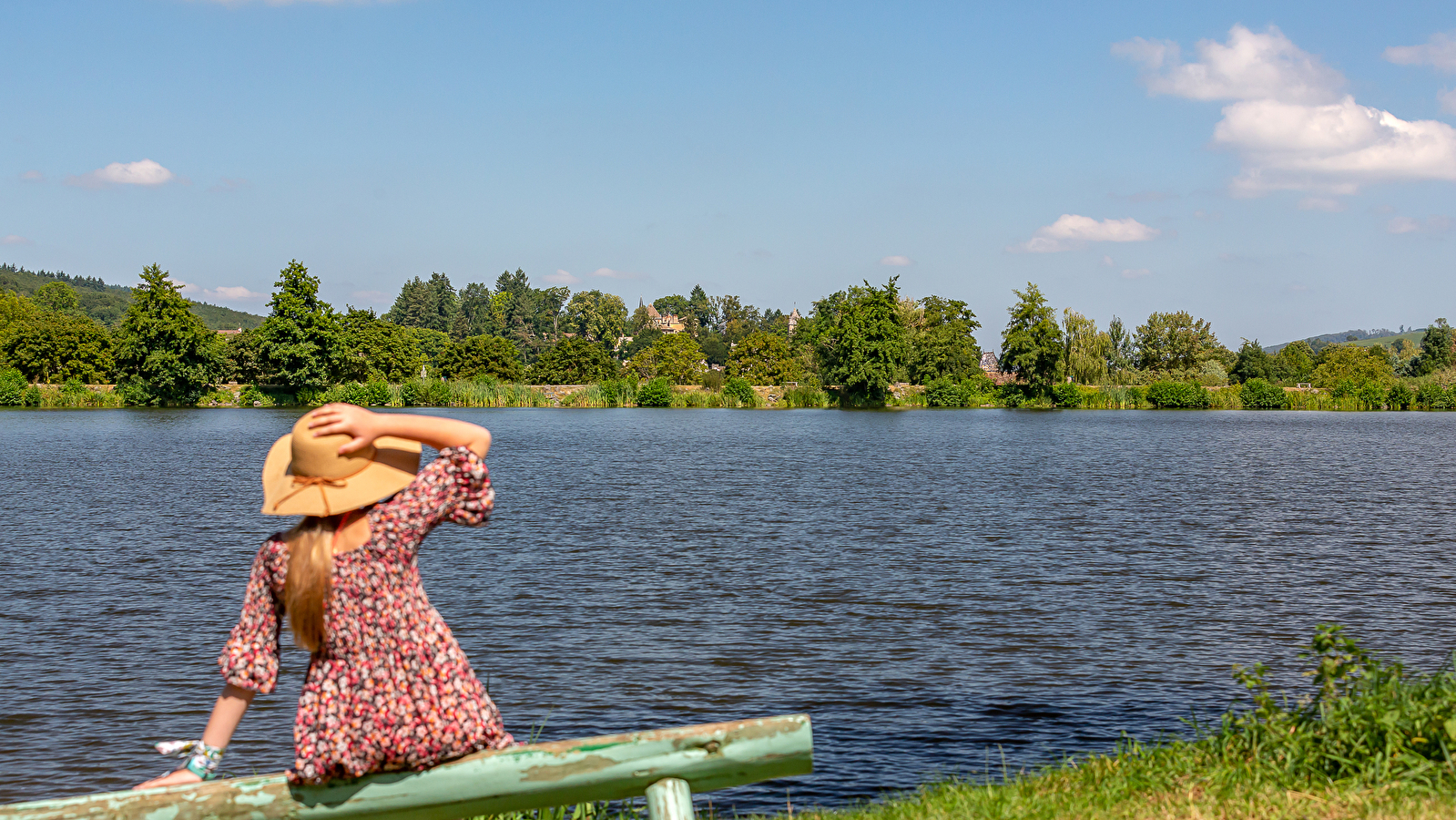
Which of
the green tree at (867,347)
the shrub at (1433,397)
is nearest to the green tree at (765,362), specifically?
the green tree at (867,347)

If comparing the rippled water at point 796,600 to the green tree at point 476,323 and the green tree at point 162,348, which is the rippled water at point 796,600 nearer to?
the green tree at point 162,348

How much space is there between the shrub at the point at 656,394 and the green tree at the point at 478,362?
12287mm

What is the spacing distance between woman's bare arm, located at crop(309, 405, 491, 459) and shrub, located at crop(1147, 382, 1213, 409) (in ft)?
296

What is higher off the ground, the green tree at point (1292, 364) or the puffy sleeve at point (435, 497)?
the green tree at point (1292, 364)

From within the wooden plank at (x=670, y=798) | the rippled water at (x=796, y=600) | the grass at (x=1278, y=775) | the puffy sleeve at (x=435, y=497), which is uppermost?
the puffy sleeve at (x=435, y=497)

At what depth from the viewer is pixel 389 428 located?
3.54m

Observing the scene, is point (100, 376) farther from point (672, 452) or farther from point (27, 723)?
point (27, 723)

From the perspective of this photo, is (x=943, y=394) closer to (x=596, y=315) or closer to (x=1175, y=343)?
(x=1175, y=343)

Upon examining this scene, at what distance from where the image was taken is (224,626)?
11.8 metres

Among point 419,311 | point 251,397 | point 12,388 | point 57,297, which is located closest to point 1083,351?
point 251,397

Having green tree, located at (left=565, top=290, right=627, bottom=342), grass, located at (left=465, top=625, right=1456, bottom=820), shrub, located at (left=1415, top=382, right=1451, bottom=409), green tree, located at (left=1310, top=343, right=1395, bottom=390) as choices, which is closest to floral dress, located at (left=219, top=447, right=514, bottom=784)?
grass, located at (left=465, top=625, right=1456, bottom=820)

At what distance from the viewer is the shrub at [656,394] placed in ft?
273

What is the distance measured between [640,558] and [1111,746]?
9292 mm

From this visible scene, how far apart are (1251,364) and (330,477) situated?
111 meters
